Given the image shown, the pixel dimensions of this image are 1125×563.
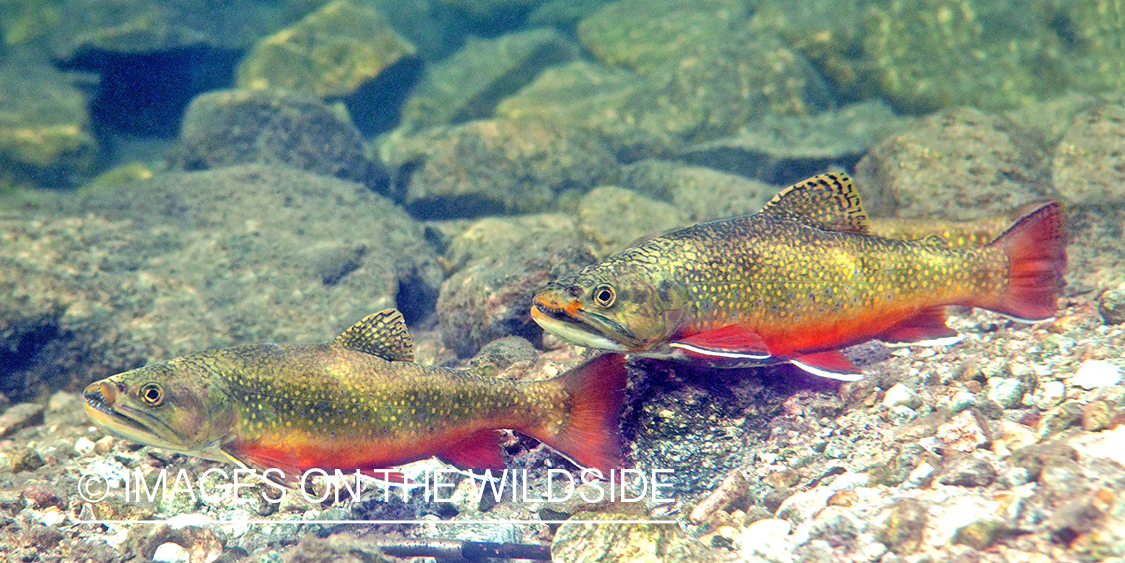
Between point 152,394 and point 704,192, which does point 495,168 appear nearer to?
point 704,192

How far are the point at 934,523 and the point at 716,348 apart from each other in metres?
1.09

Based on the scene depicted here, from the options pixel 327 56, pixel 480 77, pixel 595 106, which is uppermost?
pixel 327 56

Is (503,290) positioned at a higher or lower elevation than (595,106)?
lower

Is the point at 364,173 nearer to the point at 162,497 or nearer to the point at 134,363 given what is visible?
the point at 134,363

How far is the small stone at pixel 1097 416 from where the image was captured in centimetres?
256

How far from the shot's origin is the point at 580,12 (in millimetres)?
18469

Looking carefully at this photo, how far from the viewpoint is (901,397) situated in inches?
134

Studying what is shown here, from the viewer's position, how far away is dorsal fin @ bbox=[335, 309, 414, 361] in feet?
10.4

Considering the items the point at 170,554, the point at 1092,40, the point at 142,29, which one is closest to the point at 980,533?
the point at 170,554

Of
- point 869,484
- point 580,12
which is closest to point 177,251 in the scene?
point 869,484

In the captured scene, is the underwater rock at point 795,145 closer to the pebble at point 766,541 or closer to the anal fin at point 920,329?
the anal fin at point 920,329

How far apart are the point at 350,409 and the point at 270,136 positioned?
856 centimetres

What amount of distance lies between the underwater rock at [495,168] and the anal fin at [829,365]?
6354 millimetres

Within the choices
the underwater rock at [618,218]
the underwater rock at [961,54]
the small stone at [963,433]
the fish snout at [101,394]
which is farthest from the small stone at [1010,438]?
the underwater rock at [961,54]
